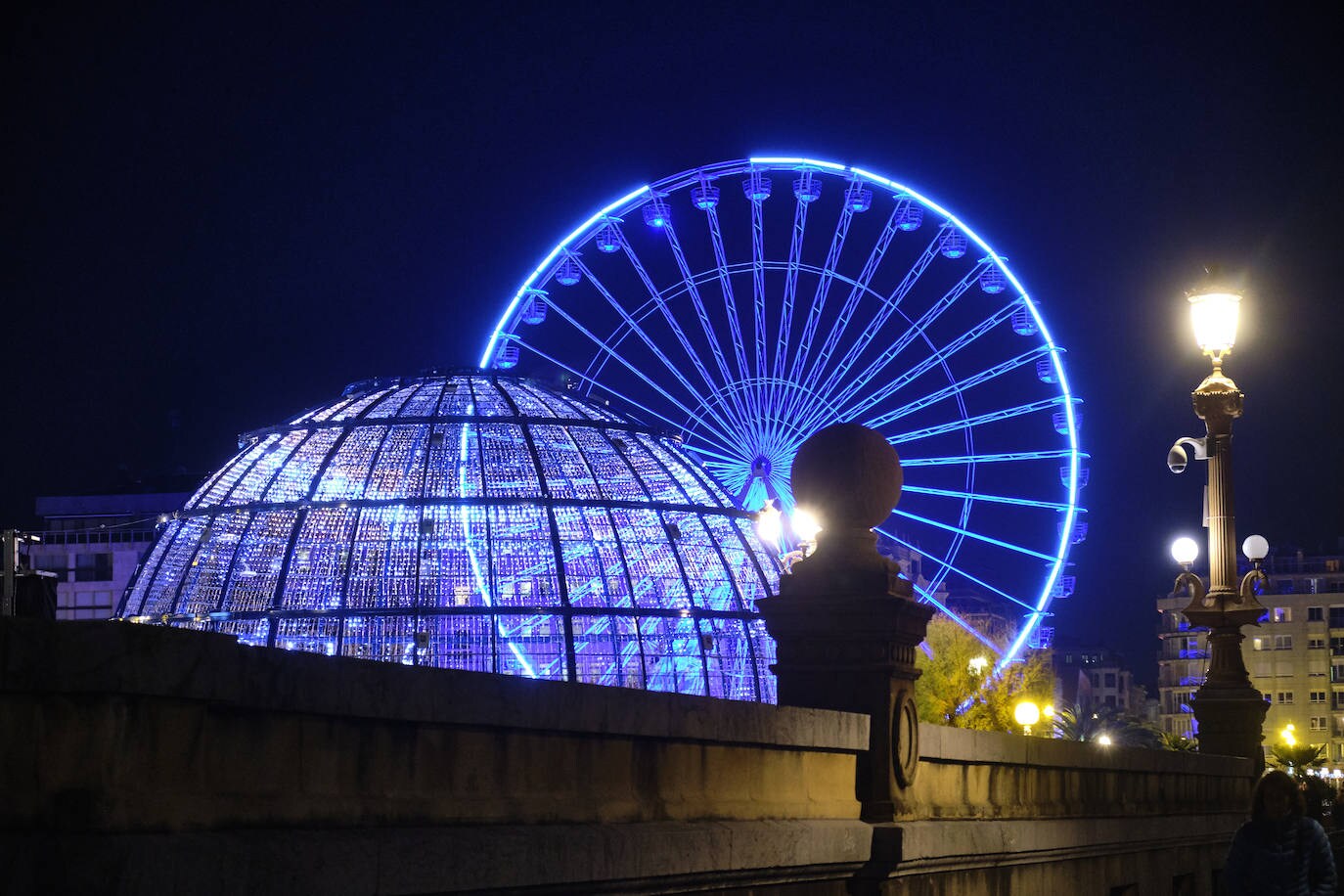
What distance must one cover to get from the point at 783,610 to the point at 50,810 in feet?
19.3

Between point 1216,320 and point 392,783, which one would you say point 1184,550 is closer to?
Answer: point 1216,320

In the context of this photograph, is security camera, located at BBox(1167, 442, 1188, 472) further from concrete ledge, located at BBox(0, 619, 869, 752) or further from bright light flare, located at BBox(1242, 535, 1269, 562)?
concrete ledge, located at BBox(0, 619, 869, 752)

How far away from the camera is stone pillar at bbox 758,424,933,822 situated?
10133mm

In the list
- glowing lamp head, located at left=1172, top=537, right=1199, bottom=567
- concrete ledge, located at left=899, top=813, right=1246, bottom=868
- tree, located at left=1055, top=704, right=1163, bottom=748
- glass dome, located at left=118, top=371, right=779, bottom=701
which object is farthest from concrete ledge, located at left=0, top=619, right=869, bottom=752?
tree, located at left=1055, top=704, right=1163, bottom=748

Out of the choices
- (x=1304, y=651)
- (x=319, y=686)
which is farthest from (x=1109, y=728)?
(x=319, y=686)

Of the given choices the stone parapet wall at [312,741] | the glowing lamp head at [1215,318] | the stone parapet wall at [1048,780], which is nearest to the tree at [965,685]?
the glowing lamp head at [1215,318]

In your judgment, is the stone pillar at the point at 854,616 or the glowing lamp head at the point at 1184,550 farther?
the glowing lamp head at the point at 1184,550

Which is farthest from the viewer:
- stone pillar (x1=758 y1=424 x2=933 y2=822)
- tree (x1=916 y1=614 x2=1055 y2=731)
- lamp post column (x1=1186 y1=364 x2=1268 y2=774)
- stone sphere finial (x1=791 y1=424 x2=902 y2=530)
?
Result: tree (x1=916 y1=614 x2=1055 y2=731)

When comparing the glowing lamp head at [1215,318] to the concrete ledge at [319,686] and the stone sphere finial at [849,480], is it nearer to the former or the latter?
the stone sphere finial at [849,480]

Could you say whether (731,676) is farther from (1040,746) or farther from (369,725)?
(369,725)

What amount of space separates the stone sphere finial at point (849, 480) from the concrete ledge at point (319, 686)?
2.07 meters

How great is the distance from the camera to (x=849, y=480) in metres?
10.3

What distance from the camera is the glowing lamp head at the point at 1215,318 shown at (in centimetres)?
2322

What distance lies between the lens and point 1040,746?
1379cm
